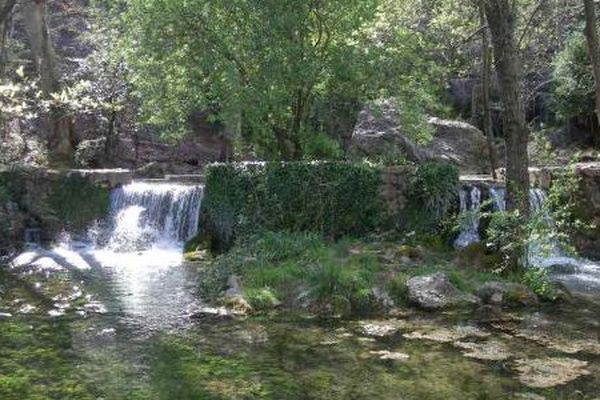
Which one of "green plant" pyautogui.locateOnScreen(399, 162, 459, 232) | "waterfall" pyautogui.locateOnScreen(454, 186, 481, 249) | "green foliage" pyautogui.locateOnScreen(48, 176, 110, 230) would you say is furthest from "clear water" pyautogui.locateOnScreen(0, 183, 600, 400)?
"green foliage" pyautogui.locateOnScreen(48, 176, 110, 230)

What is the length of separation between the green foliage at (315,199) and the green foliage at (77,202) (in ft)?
15.0

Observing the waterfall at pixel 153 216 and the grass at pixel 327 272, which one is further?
the waterfall at pixel 153 216

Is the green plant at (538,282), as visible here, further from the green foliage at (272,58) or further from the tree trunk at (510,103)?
the green foliage at (272,58)

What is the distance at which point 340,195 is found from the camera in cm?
1381

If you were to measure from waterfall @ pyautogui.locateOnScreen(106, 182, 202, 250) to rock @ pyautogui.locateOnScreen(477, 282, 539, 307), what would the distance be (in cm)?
768

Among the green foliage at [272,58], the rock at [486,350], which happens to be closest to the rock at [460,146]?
the green foliage at [272,58]

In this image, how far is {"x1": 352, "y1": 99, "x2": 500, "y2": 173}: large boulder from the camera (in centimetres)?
1798

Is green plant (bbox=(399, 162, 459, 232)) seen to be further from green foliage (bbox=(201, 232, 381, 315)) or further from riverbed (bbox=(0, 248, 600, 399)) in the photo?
riverbed (bbox=(0, 248, 600, 399))

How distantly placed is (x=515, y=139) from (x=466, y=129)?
919 cm

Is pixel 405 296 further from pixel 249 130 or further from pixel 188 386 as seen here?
pixel 249 130

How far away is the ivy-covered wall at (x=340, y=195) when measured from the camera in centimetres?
1378

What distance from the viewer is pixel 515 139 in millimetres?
10969

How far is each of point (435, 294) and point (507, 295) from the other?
3.48 feet

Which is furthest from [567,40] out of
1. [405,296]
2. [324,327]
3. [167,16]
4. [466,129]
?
[324,327]
